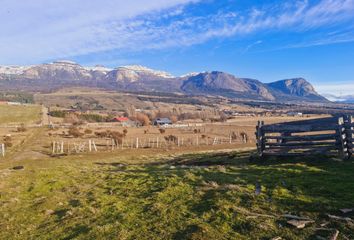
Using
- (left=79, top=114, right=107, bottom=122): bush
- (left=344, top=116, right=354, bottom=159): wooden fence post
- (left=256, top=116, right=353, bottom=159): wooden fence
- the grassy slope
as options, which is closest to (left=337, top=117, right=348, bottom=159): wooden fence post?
(left=256, top=116, right=353, bottom=159): wooden fence

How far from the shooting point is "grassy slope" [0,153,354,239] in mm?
10156

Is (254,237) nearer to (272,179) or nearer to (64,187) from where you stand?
(272,179)

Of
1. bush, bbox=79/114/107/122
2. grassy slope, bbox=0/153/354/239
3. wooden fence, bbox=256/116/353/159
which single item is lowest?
bush, bbox=79/114/107/122

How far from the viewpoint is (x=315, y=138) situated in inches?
778

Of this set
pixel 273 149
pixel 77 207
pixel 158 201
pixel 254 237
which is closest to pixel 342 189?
pixel 254 237

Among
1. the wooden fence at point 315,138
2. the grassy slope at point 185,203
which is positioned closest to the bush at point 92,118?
the wooden fence at point 315,138

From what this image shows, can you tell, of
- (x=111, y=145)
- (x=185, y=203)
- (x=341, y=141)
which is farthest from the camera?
(x=111, y=145)

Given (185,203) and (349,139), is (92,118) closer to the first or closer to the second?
(349,139)

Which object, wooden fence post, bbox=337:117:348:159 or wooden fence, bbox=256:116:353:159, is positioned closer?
wooden fence post, bbox=337:117:348:159

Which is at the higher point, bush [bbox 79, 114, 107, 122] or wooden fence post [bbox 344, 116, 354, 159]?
wooden fence post [bbox 344, 116, 354, 159]

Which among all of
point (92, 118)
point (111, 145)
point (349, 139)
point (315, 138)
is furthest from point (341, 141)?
point (92, 118)

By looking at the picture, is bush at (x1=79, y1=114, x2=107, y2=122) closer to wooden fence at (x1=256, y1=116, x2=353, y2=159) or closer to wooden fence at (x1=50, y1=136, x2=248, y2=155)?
wooden fence at (x1=50, y1=136, x2=248, y2=155)

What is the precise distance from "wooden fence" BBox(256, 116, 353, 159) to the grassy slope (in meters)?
1.15

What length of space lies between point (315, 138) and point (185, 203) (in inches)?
409
